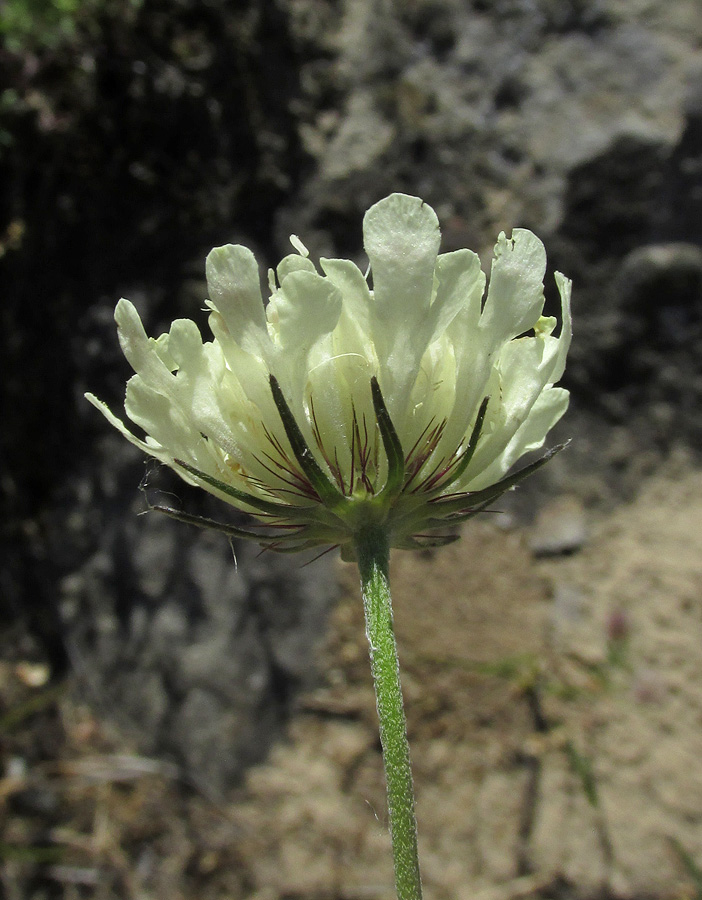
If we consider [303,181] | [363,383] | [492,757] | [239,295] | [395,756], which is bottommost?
[492,757]

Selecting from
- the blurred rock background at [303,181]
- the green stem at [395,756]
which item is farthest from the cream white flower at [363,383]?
the blurred rock background at [303,181]

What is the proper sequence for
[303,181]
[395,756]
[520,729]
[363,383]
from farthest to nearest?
[303,181]
[520,729]
[363,383]
[395,756]

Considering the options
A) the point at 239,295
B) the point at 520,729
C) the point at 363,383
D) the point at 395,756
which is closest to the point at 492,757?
the point at 520,729

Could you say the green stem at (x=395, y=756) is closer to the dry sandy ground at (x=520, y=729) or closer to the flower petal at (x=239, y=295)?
the flower petal at (x=239, y=295)

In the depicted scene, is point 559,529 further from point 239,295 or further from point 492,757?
point 239,295

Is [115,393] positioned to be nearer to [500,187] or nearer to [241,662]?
[241,662]

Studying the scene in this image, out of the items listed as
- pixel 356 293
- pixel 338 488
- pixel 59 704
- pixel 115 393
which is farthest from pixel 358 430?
pixel 59 704
